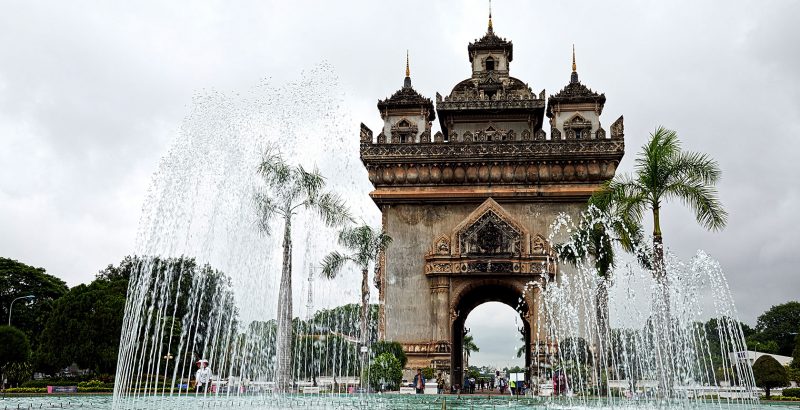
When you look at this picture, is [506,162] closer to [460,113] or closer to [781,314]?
[460,113]

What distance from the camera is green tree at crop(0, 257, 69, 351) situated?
53.3 metres

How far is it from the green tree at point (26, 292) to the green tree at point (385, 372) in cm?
3307

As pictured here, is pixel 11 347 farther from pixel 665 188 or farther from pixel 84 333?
pixel 665 188

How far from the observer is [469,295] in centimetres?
3794

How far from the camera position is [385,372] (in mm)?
28203

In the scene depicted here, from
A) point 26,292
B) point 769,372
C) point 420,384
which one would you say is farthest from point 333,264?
point 26,292

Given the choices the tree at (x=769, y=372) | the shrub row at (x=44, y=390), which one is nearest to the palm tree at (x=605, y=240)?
the tree at (x=769, y=372)

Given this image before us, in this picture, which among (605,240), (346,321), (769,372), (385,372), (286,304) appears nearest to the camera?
(286,304)

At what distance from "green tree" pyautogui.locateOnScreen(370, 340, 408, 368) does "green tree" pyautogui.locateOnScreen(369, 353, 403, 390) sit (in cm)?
181

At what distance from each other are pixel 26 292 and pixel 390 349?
36.3 m

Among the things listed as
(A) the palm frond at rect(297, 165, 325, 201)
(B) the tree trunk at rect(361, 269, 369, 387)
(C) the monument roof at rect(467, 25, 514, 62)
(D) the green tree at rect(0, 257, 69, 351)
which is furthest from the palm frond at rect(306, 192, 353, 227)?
(D) the green tree at rect(0, 257, 69, 351)

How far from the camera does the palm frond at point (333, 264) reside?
29531 millimetres

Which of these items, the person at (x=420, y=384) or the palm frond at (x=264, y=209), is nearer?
the palm frond at (x=264, y=209)

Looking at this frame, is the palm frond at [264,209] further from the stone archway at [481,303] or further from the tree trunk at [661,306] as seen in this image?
the stone archway at [481,303]
